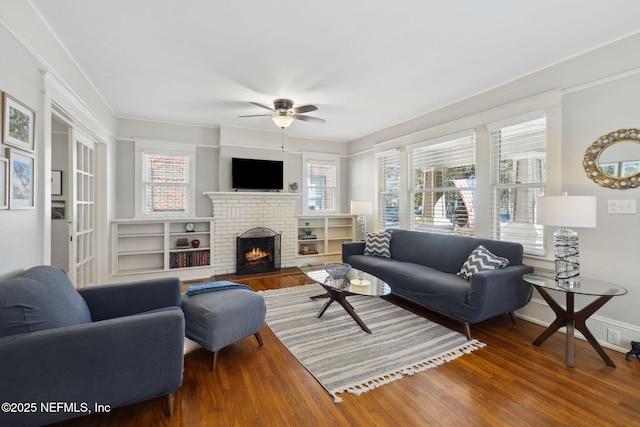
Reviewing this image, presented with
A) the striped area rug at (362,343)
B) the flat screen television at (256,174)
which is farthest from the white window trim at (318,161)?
the striped area rug at (362,343)

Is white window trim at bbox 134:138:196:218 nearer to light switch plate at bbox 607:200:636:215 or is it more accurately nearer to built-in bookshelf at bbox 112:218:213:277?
built-in bookshelf at bbox 112:218:213:277

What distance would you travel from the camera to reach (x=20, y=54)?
6.05ft

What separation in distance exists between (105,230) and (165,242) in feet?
2.69

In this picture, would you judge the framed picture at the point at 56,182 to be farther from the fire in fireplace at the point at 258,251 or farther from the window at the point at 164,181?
the fire in fireplace at the point at 258,251

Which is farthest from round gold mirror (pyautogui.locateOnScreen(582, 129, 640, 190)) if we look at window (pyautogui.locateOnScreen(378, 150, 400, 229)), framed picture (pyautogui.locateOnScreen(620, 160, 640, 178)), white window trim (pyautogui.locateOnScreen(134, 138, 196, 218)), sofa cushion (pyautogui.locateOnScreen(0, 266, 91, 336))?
white window trim (pyautogui.locateOnScreen(134, 138, 196, 218))

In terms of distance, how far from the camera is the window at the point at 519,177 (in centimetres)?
303

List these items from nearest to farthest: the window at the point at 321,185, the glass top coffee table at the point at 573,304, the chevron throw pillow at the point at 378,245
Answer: the glass top coffee table at the point at 573,304, the chevron throw pillow at the point at 378,245, the window at the point at 321,185

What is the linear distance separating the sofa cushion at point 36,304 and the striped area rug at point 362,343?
1.57 metres

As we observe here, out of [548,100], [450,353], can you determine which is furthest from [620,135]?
[450,353]

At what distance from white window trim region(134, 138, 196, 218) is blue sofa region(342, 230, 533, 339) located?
297cm

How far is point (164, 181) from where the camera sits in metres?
4.86

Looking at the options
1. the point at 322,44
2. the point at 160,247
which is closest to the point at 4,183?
the point at 322,44

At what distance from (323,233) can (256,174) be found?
1.87 meters

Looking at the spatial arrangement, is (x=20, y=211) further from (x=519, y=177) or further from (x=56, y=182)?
(x=519, y=177)
